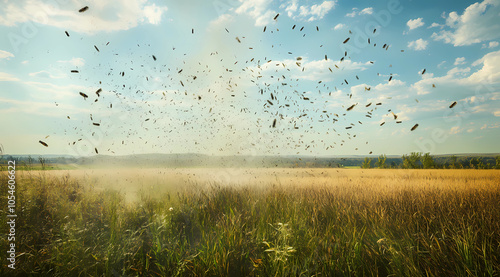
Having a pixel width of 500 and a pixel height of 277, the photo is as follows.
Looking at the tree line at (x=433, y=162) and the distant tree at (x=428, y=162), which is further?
the distant tree at (x=428, y=162)

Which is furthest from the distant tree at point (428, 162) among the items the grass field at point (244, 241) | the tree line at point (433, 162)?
the grass field at point (244, 241)

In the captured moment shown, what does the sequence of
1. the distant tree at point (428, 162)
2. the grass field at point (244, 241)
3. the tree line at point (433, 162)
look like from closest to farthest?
the grass field at point (244, 241) < the tree line at point (433, 162) < the distant tree at point (428, 162)

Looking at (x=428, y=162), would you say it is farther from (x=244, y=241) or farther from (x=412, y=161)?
(x=244, y=241)

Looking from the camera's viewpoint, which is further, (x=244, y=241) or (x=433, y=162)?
(x=433, y=162)

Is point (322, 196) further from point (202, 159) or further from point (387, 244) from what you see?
point (202, 159)

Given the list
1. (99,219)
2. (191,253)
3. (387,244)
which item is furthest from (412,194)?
(99,219)

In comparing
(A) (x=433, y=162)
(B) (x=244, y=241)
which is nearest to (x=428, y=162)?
(A) (x=433, y=162)

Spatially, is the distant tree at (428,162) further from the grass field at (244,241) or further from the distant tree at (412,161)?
the grass field at (244,241)

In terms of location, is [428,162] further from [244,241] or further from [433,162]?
[244,241]

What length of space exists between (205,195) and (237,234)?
126 inches

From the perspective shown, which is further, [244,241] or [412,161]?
[412,161]

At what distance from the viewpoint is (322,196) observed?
775cm

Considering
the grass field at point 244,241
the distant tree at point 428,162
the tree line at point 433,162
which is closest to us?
the grass field at point 244,241

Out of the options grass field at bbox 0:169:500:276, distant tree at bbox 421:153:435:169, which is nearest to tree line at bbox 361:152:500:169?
distant tree at bbox 421:153:435:169
